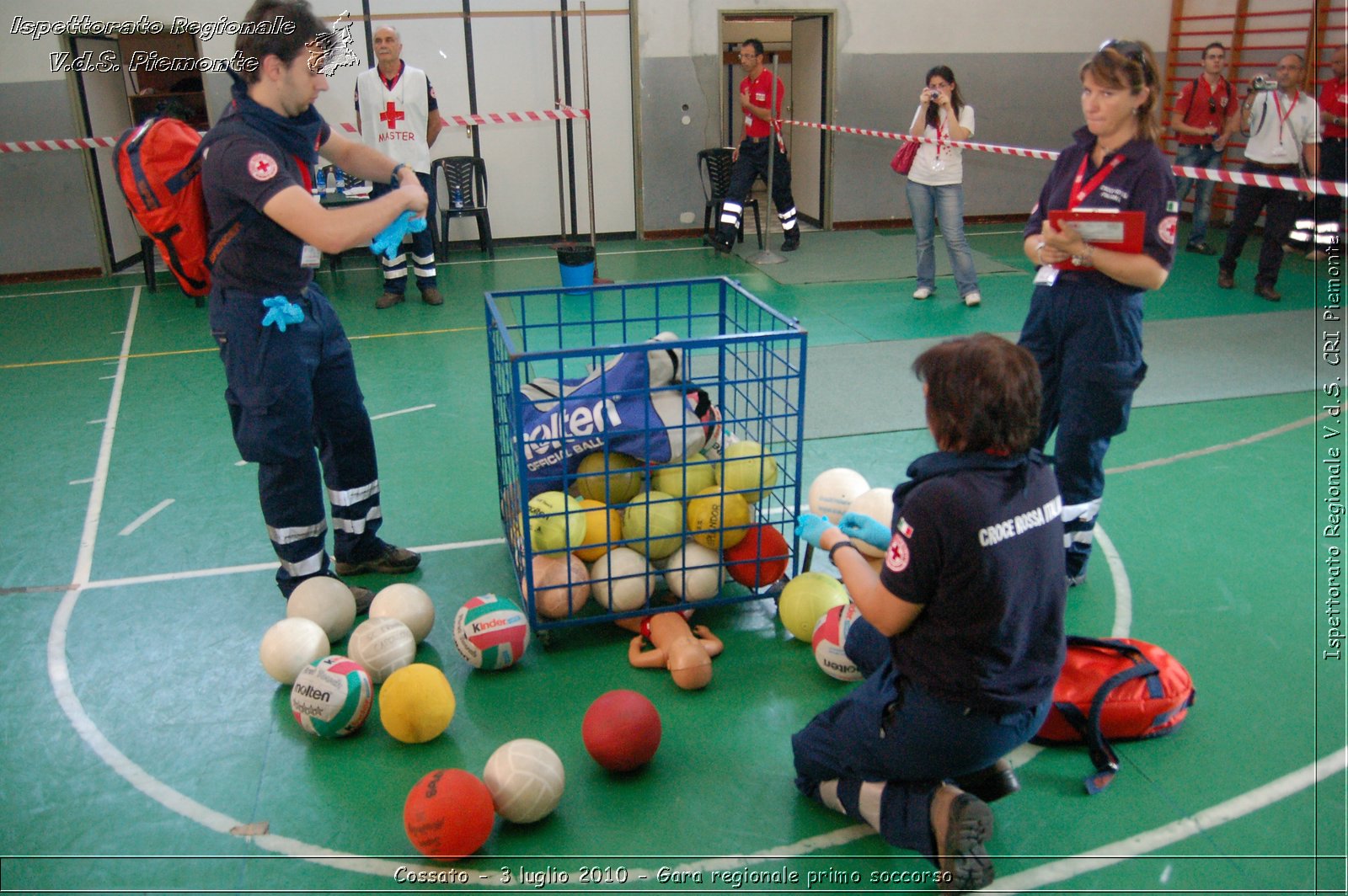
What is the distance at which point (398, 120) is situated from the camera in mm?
8219

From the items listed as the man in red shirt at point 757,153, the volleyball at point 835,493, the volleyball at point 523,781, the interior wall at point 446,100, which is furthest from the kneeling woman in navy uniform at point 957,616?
the interior wall at point 446,100

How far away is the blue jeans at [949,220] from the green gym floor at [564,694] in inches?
85.3

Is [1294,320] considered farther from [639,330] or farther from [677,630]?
[677,630]

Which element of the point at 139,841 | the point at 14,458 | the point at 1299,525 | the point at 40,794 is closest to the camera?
the point at 139,841

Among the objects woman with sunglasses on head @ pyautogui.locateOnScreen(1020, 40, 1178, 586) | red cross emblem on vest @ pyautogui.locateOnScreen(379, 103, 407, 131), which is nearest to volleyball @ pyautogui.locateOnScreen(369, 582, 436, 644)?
woman with sunglasses on head @ pyautogui.locateOnScreen(1020, 40, 1178, 586)

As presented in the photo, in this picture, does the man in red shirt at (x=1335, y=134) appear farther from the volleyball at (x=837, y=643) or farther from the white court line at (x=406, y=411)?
the white court line at (x=406, y=411)

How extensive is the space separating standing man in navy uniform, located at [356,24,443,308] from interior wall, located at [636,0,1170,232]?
11.1ft

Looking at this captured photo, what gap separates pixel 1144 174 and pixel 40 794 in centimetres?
394

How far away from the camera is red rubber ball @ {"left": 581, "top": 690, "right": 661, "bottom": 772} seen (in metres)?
2.70

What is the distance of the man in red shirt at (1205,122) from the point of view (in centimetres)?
951

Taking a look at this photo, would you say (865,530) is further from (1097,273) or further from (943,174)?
(943,174)

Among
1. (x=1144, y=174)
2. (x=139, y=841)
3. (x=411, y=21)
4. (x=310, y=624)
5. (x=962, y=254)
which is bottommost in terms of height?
(x=139, y=841)

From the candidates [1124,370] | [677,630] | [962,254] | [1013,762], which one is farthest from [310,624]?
[962,254]

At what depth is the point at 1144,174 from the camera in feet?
10.6
